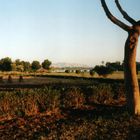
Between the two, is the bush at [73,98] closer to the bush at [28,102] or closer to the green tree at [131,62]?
the bush at [28,102]

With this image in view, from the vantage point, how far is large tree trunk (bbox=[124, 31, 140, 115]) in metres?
13.0

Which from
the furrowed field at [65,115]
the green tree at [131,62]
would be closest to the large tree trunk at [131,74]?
the green tree at [131,62]

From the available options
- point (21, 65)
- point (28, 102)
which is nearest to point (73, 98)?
point (28, 102)

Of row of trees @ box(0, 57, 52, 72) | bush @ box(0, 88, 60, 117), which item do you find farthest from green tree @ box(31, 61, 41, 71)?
bush @ box(0, 88, 60, 117)

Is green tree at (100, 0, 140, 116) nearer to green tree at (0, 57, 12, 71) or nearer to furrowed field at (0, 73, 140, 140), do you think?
furrowed field at (0, 73, 140, 140)

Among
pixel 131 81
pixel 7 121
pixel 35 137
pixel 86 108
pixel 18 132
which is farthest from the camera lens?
pixel 86 108

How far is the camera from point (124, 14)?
13.3 metres

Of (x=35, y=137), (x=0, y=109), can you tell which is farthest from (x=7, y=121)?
(x=35, y=137)

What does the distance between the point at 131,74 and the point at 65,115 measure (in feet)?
11.0

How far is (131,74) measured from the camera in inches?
513

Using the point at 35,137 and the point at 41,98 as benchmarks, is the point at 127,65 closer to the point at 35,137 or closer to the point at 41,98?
the point at 41,98

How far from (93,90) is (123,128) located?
7407mm

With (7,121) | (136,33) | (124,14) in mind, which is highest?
(124,14)

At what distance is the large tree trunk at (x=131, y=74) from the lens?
12984mm
